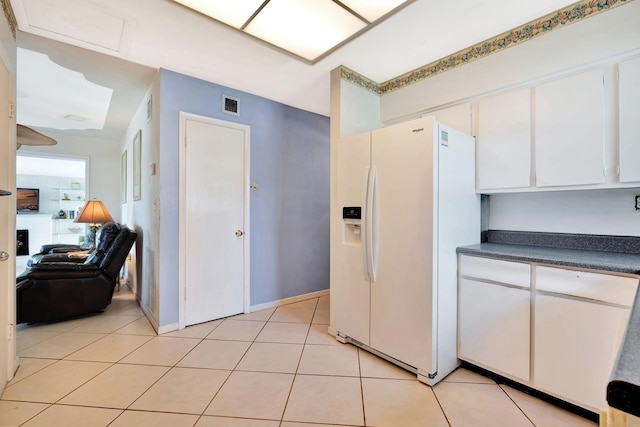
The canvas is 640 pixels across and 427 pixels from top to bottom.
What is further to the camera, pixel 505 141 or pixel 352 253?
pixel 352 253

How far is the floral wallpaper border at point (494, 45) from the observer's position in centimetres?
183

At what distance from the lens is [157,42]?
89.6 inches

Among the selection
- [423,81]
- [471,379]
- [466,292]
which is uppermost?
[423,81]

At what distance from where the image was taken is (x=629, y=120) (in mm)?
1676

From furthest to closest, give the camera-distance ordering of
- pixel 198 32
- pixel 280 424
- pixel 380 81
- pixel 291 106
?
1. pixel 291 106
2. pixel 380 81
3. pixel 198 32
4. pixel 280 424

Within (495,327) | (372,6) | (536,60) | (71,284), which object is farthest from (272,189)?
(536,60)

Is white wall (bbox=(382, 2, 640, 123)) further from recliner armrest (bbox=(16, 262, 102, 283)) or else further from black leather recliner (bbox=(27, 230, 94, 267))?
black leather recliner (bbox=(27, 230, 94, 267))

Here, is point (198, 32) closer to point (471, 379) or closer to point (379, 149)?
point (379, 149)

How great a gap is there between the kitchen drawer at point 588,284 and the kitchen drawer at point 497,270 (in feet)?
0.24

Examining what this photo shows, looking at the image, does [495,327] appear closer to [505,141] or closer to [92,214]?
[505,141]

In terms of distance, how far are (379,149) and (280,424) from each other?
1.92 metres

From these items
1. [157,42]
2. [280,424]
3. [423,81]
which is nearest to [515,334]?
[280,424]

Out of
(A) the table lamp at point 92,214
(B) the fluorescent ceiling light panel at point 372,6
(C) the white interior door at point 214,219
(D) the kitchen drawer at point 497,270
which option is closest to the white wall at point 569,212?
(D) the kitchen drawer at point 497,270

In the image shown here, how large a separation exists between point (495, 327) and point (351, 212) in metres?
1.31
